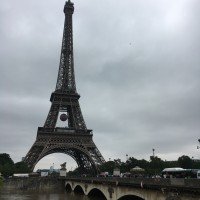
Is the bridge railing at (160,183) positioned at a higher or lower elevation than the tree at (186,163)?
lower

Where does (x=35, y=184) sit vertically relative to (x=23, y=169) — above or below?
below

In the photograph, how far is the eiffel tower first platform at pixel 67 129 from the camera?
320 feet

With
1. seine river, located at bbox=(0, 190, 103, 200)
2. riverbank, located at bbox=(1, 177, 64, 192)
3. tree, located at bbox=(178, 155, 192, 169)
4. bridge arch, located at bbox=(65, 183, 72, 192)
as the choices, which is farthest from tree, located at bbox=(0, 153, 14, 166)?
tree, located at bbox=(178, 155, 192, 169)

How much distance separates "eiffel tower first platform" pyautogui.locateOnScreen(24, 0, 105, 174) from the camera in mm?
97500

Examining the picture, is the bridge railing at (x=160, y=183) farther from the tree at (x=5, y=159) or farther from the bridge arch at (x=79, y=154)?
the tree at (x=5, y=159)

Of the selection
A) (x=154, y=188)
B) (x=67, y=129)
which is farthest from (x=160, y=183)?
(x=67, y=129)

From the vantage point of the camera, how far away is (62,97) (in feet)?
354

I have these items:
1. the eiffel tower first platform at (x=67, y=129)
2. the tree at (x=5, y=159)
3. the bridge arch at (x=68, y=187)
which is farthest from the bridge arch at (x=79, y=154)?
the tree at (x=5, y=159)

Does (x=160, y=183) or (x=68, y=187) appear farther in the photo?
(x=68, y=187)

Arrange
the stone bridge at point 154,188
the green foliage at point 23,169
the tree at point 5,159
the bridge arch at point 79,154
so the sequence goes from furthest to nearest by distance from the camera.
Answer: the tree at point 5,159 → the green foliage at point 23,169 → the bridge arch at point 79,154 → the stone bridge at point 154,188

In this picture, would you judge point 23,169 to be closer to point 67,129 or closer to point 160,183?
point 67,129

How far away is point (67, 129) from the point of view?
103000mm

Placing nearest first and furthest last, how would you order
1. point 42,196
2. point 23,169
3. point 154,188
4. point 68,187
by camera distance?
point 154,188 → point 42,196 → point 68,187 → point 23,169

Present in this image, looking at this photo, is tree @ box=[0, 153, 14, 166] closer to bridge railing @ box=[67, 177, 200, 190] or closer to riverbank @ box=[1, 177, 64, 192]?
riverbank @ box=[1, 177, 64, 192]
